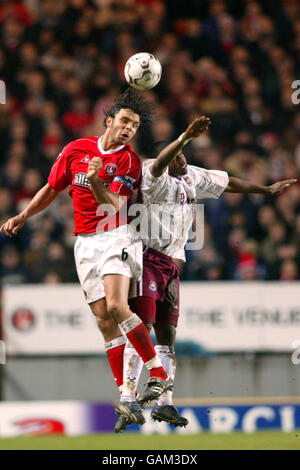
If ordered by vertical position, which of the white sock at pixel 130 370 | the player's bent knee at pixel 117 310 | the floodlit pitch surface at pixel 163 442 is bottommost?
the floodlit pitch surface at pixel 163 442

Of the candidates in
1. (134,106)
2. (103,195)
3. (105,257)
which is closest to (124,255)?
(105,257)

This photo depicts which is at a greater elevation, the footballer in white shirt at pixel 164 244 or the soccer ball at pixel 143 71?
the soccer ball at pixel 143 71

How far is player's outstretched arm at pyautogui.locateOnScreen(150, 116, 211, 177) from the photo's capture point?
6.60m

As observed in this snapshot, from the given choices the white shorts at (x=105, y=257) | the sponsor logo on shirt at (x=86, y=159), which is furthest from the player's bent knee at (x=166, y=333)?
the sponsor logo on shirt at (x=86, y=159)

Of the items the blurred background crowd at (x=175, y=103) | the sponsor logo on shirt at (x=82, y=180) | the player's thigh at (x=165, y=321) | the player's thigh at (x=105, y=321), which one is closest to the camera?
the sponsor logo on shirt at (x=82, y=180)

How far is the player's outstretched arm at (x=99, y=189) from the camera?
6.66 m

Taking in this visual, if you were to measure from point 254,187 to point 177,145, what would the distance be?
3.75 ft

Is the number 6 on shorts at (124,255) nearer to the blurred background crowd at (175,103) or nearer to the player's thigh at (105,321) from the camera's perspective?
the player's thigh at (105,321)

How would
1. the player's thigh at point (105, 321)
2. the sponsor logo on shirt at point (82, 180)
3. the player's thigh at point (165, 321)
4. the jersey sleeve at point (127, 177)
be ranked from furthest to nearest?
the player's thigh at point (165, 321), the player's thigh at point (105, 321), the sponsor logo on shirt at point (82, 180), the jersey sleeve at point (127, 177)

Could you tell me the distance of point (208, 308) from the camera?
424 inches

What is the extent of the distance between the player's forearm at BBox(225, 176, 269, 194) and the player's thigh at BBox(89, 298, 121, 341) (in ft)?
4.58

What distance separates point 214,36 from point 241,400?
220 inches

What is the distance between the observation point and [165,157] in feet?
22.4

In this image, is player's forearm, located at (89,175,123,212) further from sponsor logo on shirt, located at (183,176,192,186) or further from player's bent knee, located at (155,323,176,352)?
player's bent knee, located at (155,323,176,352)
